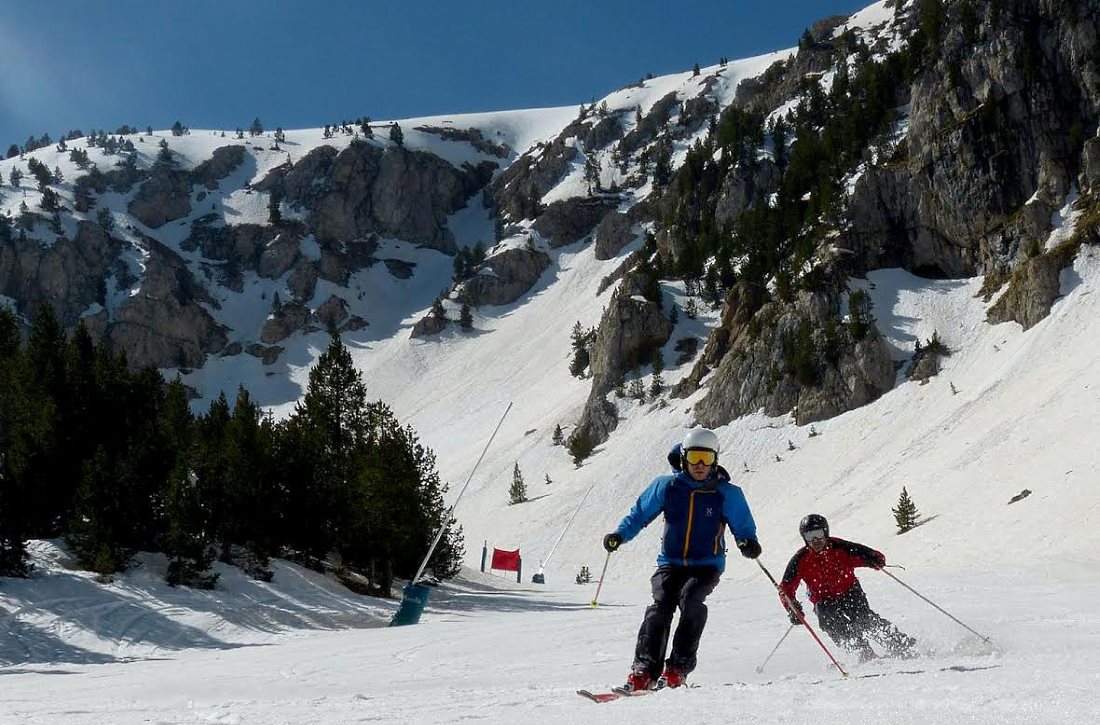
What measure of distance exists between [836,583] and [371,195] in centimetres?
17921

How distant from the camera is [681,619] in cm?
646

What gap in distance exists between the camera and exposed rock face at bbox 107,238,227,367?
438 ft

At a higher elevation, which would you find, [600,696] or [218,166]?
[218,166]

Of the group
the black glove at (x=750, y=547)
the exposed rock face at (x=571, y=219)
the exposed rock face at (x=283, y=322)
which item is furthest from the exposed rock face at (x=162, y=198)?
the black glove at (x=750, y=547)

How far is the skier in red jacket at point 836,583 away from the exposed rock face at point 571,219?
488ft

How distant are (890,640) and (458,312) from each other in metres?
134

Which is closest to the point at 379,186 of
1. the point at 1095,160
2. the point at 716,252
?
the point at 716,252

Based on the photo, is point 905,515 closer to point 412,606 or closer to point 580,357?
point 412,606

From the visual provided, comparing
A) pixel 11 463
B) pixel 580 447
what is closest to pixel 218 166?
pixel 580 447

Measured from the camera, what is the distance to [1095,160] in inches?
2466

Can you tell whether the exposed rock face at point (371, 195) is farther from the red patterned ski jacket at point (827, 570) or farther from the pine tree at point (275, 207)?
the red patterned ski jacket at point (827, 570)

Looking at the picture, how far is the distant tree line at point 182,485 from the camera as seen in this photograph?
18.4 m

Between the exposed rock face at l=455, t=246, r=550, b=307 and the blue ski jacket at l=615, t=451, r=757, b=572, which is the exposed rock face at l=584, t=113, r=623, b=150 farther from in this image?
the blue ski jacket at l=615, t=451, r=757, b=572

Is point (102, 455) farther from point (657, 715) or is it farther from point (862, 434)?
point (862, 434)
